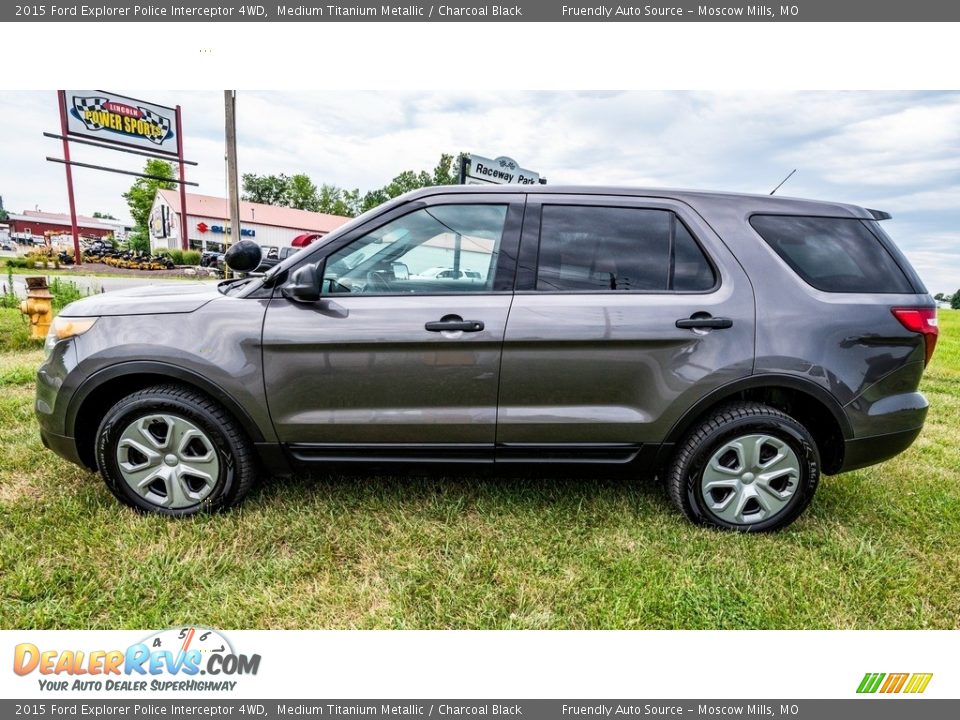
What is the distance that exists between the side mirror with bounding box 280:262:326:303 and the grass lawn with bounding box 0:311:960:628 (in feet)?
3.78

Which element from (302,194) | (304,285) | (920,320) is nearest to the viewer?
(304,285)

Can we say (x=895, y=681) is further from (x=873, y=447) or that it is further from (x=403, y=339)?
(x=403, y=339)

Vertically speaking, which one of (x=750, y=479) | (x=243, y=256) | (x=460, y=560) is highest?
(x=243, y=256)

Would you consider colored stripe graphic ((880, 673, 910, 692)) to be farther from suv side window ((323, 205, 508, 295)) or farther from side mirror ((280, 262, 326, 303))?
side mirror ((280, 262, 326, 303))

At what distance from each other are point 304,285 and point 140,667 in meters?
1.64

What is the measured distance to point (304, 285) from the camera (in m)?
2.39

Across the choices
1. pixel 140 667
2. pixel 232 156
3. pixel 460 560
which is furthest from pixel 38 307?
pixel 460 560

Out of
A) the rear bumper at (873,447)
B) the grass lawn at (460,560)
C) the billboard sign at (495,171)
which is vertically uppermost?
the billboard sign at (495,171)

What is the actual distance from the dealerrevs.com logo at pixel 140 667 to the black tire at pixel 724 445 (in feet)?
6.82

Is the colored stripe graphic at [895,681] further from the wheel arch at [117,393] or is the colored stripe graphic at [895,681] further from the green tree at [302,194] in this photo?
the green tree at [302,194]

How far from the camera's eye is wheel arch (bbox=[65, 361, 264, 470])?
248cm

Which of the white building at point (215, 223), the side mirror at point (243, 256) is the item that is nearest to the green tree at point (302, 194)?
the white building at point (215, 223)

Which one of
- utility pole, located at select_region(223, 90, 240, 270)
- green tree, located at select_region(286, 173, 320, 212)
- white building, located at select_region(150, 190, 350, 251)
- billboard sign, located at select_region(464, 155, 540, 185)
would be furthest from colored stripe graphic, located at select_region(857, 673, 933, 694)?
green tree, located at select_region(286, 173, 320, 212)

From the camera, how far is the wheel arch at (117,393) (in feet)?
8.14
